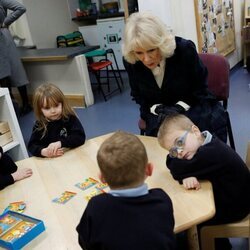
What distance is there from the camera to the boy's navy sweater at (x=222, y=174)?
1.28 metres

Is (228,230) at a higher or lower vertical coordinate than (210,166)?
lower

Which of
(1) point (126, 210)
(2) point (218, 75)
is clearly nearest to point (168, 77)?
(2) point (218, 75)

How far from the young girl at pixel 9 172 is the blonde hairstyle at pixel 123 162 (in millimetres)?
689

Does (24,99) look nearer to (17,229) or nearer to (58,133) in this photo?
(58,133)

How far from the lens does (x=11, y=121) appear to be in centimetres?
260

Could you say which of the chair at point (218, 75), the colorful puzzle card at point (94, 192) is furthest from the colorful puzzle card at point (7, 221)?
the chair at point (218, 75)

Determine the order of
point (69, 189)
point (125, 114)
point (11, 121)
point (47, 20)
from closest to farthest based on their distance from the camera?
point (69, 189), point (11, 121), point (125, 114), point (47, 20)

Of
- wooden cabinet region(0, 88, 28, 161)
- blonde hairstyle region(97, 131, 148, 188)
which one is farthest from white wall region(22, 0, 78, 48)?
blonde hairstyle region(97, 131, 148, 188)

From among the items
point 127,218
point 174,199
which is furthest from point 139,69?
point 127,218

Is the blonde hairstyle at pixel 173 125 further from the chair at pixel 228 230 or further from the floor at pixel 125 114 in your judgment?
the floor at pixel 125 114

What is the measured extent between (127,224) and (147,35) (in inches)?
43.0

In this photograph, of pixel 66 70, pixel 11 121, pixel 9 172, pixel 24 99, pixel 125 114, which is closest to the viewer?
pixel 9 172

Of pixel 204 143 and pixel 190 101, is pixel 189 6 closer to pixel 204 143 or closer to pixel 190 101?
pixel 190 101

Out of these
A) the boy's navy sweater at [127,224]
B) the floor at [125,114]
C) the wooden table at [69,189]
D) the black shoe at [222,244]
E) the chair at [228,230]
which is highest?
the boy's navy sweater at [127,224]
